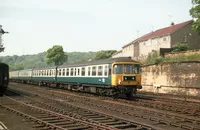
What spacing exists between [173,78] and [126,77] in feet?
32.0

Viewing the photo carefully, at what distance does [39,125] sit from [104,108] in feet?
18.8

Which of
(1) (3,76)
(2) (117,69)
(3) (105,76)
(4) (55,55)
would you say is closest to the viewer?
(2) (117,69)

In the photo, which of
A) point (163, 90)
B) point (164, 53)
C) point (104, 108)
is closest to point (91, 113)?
point (104, 108)

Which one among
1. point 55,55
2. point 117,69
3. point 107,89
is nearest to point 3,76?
point 107,89

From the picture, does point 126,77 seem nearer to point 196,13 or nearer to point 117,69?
point 117,69

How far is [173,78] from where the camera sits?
2847 centimetres

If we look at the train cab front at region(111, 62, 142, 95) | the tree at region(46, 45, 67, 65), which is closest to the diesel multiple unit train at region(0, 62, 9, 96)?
the train cab front at region(111, 62, 142, 95)

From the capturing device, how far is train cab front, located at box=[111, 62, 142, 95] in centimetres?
2039

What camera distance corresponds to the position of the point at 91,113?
1384 cm

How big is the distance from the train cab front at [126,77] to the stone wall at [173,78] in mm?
7729

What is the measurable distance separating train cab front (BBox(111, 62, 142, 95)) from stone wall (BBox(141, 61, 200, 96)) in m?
7.73

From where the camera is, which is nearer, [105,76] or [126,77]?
[126,77]

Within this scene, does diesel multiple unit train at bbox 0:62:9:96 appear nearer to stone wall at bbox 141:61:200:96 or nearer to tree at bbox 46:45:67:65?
stone wall at bbox 141:61:200:96

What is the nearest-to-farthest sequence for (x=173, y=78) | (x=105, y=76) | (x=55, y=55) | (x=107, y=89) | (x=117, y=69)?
(x=117, y=69) < (x=105, y=76) < (x=107, y=89) < (x=173, y=78) < (x=55, y=55)
